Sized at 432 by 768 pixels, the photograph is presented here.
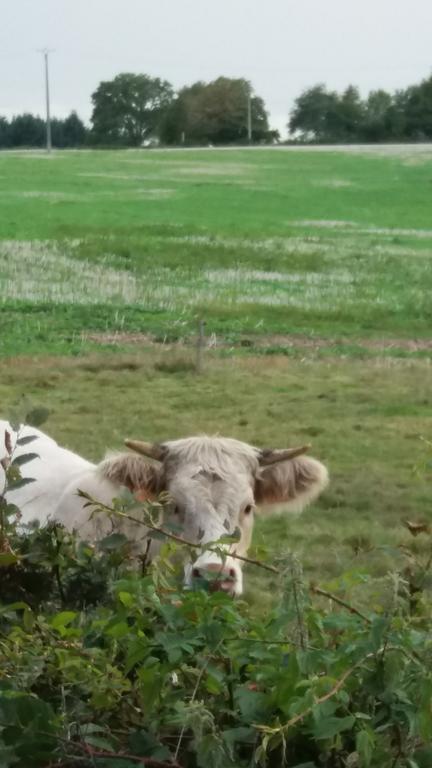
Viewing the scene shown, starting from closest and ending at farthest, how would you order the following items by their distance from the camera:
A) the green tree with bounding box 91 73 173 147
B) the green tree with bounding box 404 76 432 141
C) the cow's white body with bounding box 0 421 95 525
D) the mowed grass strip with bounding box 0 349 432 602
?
the cow's white body with bounding box 0 421 95 525, the mowed grass strip with bounding box 0 349 432 602, the green tree with bounding box 404 76 432 141, the green tree with bounding box 91 73 173 147

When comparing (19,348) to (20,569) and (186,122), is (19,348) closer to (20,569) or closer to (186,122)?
(20,569)

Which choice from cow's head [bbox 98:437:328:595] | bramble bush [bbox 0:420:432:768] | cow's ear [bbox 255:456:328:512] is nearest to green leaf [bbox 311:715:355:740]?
bramble bush [bbox 0:420:432:768]

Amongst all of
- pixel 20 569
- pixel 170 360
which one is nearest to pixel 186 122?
pixel 170 360

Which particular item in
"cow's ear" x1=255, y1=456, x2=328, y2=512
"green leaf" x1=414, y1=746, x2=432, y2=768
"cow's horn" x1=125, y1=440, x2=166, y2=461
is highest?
"green leaf" x1=414, y1=746, x2=432, y2=768

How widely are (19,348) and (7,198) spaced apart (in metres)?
29.2

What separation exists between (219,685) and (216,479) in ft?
13.5

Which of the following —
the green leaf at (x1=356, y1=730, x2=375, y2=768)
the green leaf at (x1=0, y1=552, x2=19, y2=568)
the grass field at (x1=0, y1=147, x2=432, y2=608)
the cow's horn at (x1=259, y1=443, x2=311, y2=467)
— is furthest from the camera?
the grass field at (x1=0, y1=147, x2=432, y2=608)

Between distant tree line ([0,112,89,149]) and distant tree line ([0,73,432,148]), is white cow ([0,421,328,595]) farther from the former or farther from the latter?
distant tree line ([0,112,89,149])

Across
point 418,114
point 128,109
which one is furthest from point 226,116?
point 418,114

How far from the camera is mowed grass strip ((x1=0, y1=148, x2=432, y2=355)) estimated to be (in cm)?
2214

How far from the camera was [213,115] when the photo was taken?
93.2m

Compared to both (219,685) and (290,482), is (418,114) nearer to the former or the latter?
(290,482)

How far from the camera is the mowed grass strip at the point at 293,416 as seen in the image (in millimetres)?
8852

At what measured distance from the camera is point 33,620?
2.31 m
